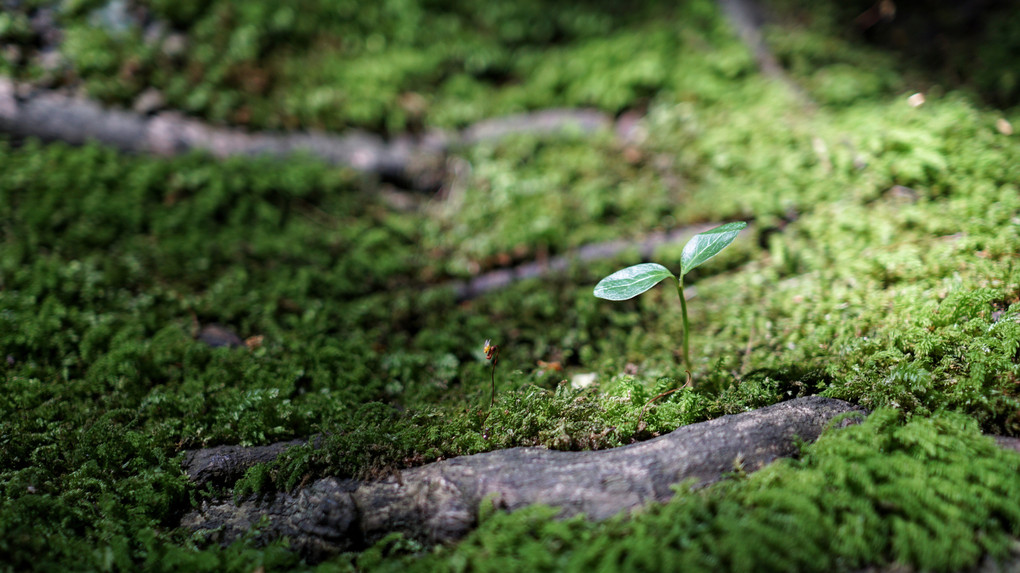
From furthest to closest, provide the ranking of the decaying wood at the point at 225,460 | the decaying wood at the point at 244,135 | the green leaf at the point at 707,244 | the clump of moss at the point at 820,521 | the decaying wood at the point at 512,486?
the decaying wood at the point at 244,135 < the decaying wood at the point at 225,460 < the green leaf at the point at 707,244 < the decaying wood at the point at 512,486 < the clump of moss at the point at 820,521

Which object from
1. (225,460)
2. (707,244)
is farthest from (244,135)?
(707,244)

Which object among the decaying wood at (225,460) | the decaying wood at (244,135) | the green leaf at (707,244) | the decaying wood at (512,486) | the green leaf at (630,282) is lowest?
the decaying wood at (512,486)

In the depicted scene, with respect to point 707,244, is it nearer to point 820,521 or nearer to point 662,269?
point 662,269

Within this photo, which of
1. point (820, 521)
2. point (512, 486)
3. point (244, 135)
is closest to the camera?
point (820, 521)

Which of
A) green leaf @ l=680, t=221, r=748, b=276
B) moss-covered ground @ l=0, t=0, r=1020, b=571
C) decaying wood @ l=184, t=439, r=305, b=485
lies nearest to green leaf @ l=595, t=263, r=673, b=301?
green leaf @ l=680, t=221, r=748, b=276

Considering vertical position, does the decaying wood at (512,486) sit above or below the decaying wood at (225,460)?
below

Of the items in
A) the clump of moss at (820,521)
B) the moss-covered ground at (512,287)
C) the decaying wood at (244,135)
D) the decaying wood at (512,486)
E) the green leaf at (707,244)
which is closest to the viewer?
the clump of moss at (820,521)

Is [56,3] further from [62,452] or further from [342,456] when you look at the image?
[342,456]

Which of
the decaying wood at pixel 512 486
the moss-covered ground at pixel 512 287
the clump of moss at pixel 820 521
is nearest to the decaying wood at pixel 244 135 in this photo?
the moss-covered ground at pixel 512 287

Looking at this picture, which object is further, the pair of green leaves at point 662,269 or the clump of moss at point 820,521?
the pair of green leaves at point 662,269

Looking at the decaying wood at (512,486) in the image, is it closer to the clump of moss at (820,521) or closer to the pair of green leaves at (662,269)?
the clump of moss at (820,521)
